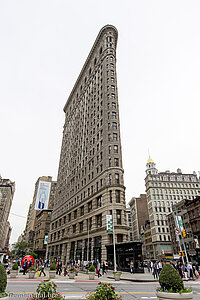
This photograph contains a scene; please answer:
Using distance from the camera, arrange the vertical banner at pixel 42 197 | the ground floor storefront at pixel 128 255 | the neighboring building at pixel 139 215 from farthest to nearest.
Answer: the neighboring building at pixel 139 215, the vertical banner at pixel 42 197, the ground floor storefront at pixel 128 255

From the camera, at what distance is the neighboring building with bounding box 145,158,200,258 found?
8700 centimetres

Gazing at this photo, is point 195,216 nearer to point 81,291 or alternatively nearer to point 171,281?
point 81,291

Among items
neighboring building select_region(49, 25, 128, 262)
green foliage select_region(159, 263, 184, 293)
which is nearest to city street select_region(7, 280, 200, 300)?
green foliage select_region(159, 263, 184, 293)

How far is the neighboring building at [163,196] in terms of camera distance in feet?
285

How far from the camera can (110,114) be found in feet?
161

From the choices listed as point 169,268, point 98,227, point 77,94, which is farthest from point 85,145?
point 169,268

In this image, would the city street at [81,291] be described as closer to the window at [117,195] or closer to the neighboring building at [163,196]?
the window at [117,195]

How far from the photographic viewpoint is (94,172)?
1909 inches

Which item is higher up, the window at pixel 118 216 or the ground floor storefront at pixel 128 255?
the window at pixel 118 216

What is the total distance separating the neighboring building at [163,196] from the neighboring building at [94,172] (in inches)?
1774

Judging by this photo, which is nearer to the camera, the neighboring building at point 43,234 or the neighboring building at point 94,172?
the neighboring building at point 94,172

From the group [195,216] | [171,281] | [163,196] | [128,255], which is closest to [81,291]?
[171,281]

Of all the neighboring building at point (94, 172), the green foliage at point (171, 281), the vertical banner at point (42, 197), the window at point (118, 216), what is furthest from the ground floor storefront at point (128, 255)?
the green foliage at point (171, 281)

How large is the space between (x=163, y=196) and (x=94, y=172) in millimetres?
60562
